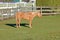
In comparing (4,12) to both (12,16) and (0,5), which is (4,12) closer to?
(12,16)

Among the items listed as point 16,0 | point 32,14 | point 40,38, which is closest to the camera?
point 40,38

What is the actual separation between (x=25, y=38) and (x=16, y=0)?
19075 millimetres

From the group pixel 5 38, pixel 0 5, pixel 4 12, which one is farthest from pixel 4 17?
pixel 5 38

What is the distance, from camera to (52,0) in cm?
2803

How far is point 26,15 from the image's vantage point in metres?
15.1

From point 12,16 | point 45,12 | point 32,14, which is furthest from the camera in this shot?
point 45,12

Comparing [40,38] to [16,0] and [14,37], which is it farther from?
[16,0]

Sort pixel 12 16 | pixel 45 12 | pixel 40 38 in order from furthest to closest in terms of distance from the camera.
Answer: pixel 45 12, pixel 12 16, pixel 40 38

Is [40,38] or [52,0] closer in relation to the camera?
[40,38]

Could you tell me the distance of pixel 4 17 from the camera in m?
21.7

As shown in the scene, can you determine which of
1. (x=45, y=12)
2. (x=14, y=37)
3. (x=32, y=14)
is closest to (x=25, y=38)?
(x=14, y=37)

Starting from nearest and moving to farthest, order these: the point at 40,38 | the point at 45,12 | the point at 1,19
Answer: the point at 40,38
the point at 1,19
the point at 45,12

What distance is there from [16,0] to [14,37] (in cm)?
1867

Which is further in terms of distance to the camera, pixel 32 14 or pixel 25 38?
pixel 32 14
